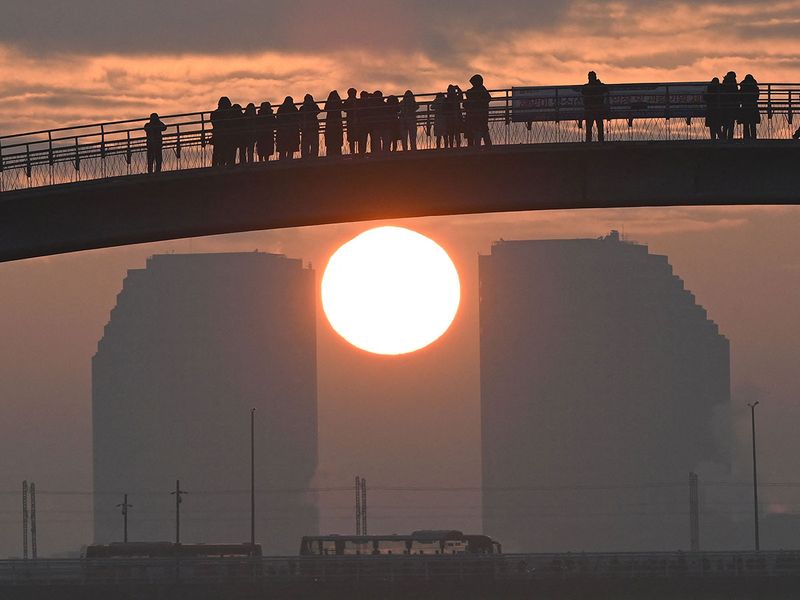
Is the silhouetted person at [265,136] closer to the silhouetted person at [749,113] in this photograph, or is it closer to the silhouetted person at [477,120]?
the silhouetted person at [477,120]

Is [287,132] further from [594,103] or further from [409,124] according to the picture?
[594,103]

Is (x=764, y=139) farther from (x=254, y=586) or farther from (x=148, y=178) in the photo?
(x=254, y=586)

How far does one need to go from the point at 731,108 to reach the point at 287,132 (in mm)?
12988

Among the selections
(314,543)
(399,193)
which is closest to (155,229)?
(399,193)

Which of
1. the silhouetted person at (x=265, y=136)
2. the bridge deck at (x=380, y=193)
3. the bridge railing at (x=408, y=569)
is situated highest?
the silhouetted person at (x=265, y=136)

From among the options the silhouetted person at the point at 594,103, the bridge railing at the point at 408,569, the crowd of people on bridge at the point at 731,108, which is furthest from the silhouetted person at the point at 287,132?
the bridge railing at the point at 408,569

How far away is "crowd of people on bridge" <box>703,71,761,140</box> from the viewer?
61531mm

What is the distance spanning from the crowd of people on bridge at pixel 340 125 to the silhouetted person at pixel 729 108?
22.3 ft

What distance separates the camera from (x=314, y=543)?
152375mm

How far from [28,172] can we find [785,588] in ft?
222

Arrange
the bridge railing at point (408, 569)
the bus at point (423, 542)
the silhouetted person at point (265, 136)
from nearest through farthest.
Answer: the silhouetted person at point (265, 136) < the bridge railing at point (408, 569) < the bus at point (423, 542)

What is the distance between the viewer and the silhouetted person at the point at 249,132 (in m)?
62.2

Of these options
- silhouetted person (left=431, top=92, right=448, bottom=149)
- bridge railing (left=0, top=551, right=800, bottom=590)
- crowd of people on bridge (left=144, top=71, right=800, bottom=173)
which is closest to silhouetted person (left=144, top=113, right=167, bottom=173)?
crowd of people on bridge (left=144, top=71, right=800, bottom=173)

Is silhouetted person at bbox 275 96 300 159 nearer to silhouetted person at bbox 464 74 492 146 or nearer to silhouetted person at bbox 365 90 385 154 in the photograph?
silhouetted person at bbox 365 90 385 154
